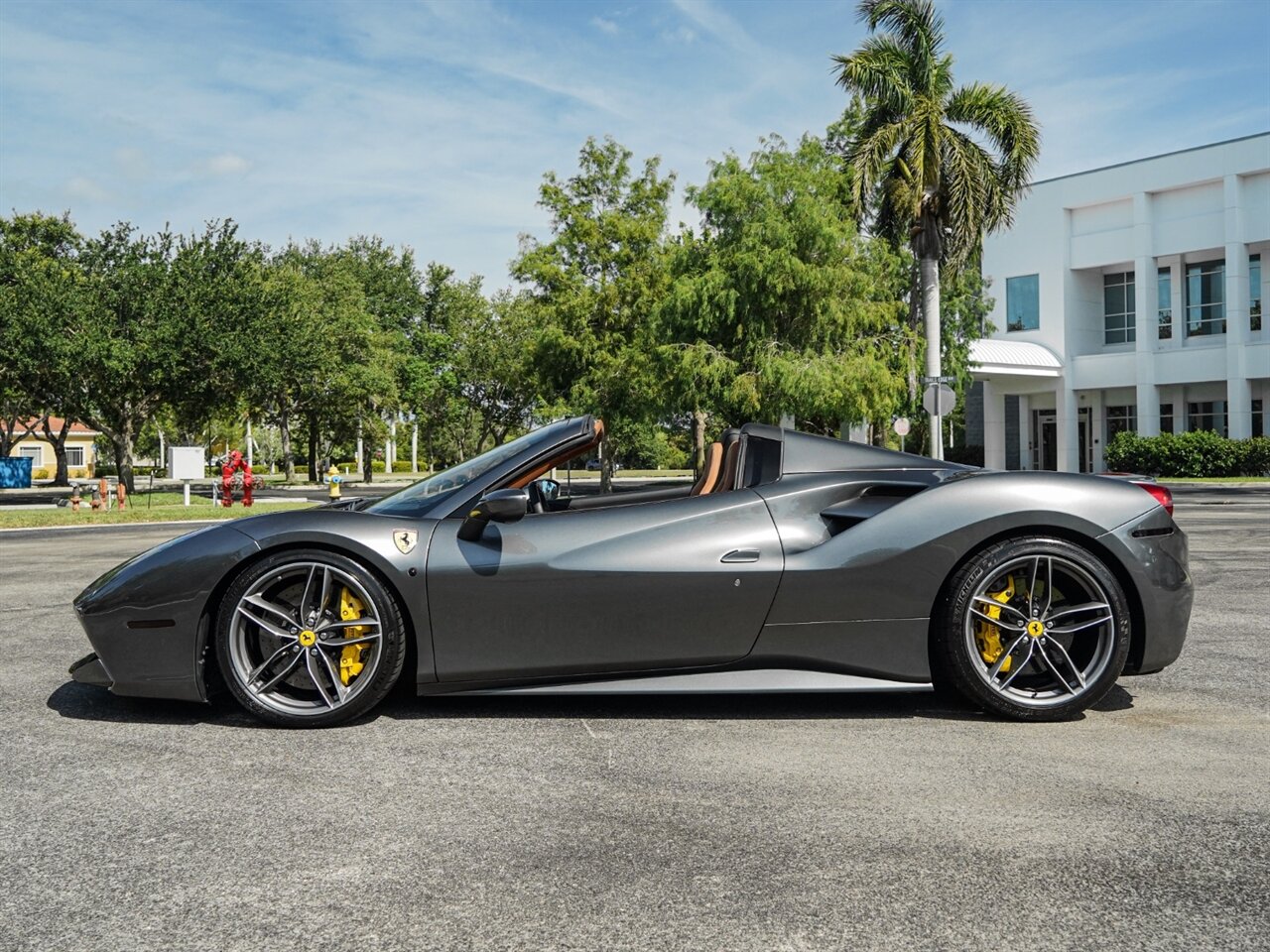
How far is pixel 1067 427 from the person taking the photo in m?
43.6

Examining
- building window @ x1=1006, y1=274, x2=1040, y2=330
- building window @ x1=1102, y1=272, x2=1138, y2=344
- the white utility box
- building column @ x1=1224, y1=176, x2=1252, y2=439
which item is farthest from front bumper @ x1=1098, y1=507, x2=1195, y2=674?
building window @ x1=1102, y1=272, x2=1138, y2=344

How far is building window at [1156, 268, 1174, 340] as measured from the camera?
139 feet

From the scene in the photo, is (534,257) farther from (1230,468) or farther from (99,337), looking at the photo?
(1230,468)

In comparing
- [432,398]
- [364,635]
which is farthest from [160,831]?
[432,398]

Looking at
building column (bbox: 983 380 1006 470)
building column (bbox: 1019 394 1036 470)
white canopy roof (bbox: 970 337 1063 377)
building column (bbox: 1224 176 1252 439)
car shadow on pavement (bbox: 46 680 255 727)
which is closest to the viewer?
car shadow on pavement (bbox: 46 680 255 727)

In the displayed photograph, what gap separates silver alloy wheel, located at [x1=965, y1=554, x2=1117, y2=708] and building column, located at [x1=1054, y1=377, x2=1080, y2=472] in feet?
135

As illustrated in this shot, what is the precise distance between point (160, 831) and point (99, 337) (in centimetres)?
3050

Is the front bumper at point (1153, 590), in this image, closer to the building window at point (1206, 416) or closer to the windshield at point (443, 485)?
the windshield at point (443, 485)

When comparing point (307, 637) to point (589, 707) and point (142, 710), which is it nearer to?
point (142, 710)

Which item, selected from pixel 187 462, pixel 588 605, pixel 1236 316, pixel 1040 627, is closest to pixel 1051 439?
pixel 1236 316

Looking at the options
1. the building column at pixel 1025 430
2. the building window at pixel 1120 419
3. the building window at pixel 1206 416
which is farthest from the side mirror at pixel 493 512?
the building column at pixel 1025 430

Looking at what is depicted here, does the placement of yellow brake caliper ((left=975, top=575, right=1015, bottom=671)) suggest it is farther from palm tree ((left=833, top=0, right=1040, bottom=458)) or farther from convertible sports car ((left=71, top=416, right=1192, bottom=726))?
palm tree ((left=833, top=0, right=1040, bottom=458))

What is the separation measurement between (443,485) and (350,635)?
30.4 inches

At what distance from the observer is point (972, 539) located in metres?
4.36
